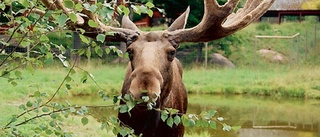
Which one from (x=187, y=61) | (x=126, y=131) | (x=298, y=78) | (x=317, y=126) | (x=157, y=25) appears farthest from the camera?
(x=157, y=25)

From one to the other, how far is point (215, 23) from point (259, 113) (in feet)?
32.3

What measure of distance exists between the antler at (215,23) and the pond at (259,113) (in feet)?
16.6

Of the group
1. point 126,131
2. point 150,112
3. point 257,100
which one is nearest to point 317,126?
point 257,100

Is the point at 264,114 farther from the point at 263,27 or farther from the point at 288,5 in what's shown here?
the point at 288,5

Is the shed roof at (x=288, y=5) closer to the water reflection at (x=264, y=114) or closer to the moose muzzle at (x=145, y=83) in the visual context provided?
the water reflection at (x=264, y=114)

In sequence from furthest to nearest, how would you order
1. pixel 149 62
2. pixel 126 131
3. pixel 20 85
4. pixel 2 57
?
pixel 20 85 < pixel 149 62 < pixel 2 57 < pixel 126 131

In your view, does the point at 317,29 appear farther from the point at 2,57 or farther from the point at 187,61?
the point at 2,57

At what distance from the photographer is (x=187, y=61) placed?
23.2m

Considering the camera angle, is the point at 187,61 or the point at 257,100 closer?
the point at 257,100

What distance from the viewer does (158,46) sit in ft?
14.5

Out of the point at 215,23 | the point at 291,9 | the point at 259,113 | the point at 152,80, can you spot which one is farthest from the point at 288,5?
the point at 152,80

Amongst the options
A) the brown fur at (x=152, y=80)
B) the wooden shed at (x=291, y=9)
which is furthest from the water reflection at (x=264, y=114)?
the wooden shed at (x=291, y=9)

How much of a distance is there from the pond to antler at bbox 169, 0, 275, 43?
5.07 meters

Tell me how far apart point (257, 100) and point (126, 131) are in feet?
45.3
